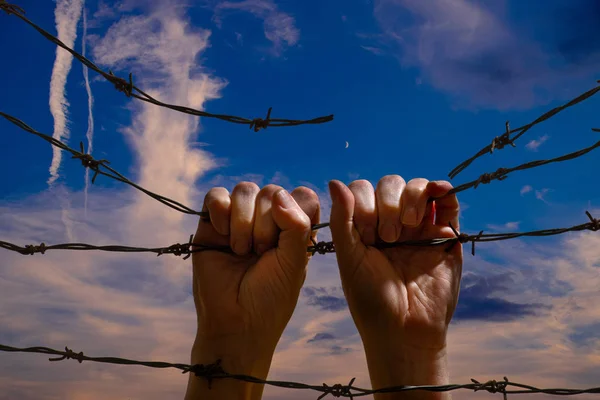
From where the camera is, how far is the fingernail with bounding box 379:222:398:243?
5.89ft

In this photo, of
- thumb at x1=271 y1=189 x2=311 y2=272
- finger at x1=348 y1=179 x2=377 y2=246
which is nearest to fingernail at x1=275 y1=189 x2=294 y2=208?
thumb at x1=271 y1=189 x2=311 y2=272

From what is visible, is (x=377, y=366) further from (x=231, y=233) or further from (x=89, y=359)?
(x=89, y=359)

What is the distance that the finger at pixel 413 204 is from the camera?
176 cm

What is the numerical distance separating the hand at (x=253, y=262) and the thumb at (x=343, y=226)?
100mm

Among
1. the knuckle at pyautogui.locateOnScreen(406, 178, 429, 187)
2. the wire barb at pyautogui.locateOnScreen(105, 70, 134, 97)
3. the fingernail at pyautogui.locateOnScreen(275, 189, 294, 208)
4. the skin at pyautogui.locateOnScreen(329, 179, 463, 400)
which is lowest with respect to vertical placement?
the skin at pyautogui.locateOnScreen(329, 179, 463, 400)

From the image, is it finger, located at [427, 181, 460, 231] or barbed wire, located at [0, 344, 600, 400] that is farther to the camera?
finger, located at [427, 181, 460, 231]

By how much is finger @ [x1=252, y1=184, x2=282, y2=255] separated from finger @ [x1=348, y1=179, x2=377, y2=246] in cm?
27

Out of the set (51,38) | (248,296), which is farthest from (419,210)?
(51,38)

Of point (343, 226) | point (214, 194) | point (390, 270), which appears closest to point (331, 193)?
point (343, 226)

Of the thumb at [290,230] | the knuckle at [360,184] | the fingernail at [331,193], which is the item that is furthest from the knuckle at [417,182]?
the thumb at [290,230]

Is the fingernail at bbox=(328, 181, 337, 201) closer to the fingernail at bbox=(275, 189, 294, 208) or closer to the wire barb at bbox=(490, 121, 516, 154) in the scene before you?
the fingernail at bbox=(275, 189, 294, 208)

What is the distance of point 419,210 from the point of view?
69.5 inches

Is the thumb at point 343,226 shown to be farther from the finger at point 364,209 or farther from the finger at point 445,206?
the finger at point 445,206

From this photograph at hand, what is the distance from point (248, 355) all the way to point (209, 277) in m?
0.31
